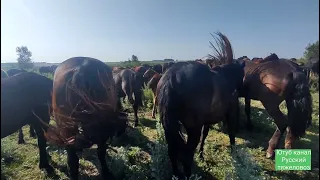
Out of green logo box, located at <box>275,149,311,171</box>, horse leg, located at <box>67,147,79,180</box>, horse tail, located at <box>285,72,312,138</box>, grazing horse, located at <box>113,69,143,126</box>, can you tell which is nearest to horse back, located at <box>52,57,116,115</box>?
horse leg, located at <box>67,147,79,180</box>

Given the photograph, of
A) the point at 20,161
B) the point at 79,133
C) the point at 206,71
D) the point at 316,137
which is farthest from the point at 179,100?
the point at 316,137

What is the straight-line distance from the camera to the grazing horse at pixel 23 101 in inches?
120

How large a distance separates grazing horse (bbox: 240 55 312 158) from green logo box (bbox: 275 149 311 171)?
83 centimetres

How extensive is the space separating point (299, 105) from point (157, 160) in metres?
2.61

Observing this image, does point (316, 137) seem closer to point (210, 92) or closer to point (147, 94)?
point (210, 92)

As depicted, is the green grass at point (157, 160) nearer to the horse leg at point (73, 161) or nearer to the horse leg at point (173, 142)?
the horse leg at point (173, 142)

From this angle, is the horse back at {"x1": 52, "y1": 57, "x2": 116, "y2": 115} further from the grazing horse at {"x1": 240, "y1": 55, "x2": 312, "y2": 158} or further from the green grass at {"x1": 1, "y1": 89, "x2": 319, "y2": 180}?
the grazing horse at {"x1": 240, "y1": 55, "x2": 312, "y2": 158}

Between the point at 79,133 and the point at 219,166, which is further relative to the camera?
the point at 219,166

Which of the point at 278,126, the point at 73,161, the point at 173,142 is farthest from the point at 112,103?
the point at 278,126

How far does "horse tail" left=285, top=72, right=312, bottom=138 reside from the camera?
160 inches

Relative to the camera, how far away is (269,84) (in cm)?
465

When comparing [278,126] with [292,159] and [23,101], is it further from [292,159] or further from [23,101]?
[23,101]

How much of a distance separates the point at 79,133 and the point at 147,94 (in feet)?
22.2

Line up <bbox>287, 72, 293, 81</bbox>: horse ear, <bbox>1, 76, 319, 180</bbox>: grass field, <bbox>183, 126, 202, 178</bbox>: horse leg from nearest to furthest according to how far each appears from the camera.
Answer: <bbox>183, 126, 202, 178</bbox>: horse leg
<bbox>1, 76, 319, 180</bbox>: grass field
<bbox>287, 72, 293, 81</bbox>: horse ear
